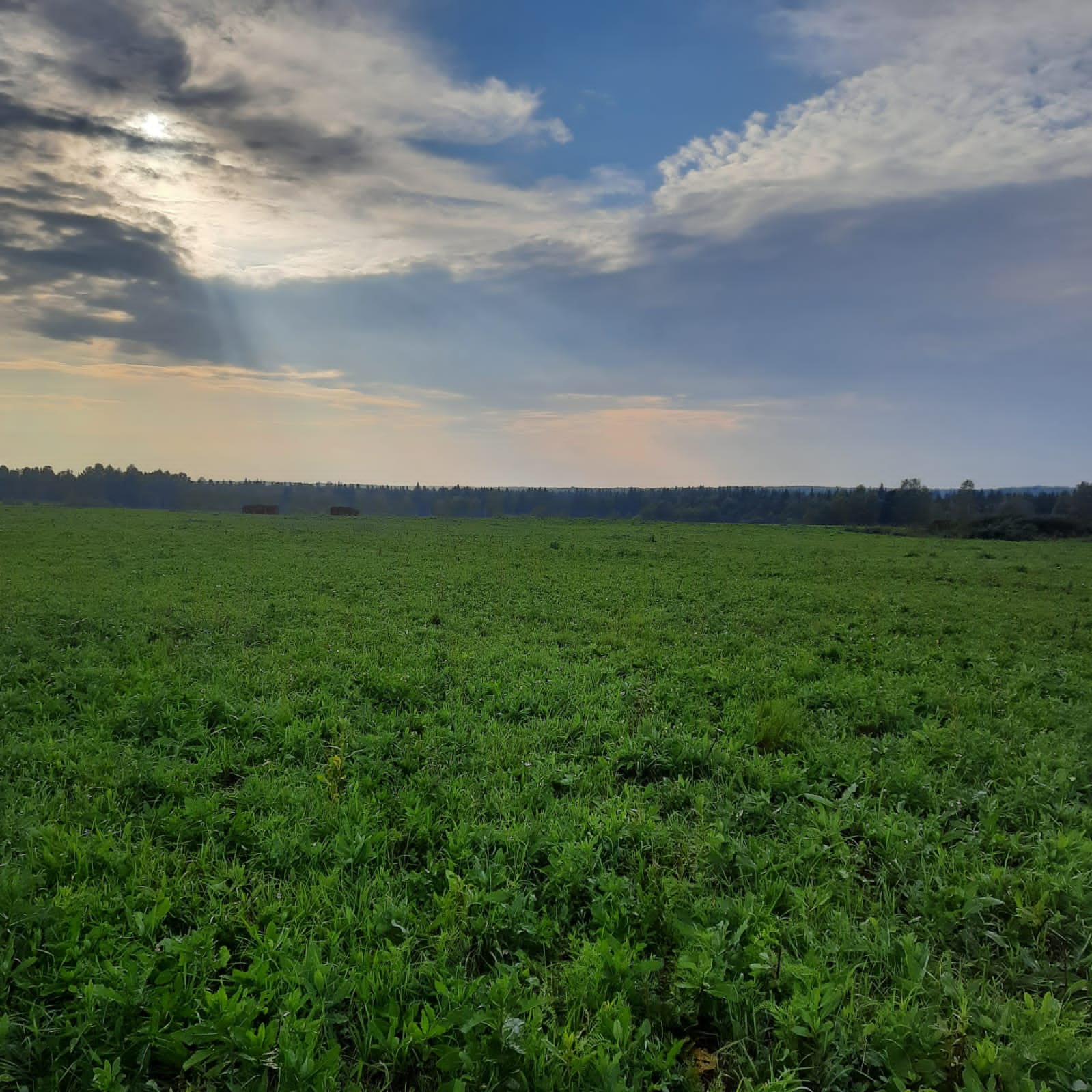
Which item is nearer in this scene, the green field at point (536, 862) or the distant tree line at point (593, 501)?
the green field at point (536, 862)

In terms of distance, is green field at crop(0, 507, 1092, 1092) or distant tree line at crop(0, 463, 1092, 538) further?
distant tree line at crop(0, 463, 1092, 538)

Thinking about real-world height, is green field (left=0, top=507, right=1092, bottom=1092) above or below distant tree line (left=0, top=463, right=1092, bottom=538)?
below

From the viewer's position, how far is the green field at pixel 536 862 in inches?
148

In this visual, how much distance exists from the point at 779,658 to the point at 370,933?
9534 mm

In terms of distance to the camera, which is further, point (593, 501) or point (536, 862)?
point (593, 501)

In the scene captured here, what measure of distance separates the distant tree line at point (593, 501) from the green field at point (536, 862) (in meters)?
92.2

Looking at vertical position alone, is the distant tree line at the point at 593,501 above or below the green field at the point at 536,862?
above

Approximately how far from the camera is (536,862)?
568cm

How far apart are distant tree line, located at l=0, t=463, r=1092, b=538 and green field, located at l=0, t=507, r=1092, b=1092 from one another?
9225 centimetres

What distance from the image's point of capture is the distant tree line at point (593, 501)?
417ft

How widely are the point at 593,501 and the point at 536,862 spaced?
173 metres

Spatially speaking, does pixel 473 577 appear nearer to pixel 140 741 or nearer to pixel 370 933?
pixel 140 741

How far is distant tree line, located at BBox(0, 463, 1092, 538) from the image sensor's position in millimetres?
127000

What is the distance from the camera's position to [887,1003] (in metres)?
3.98
